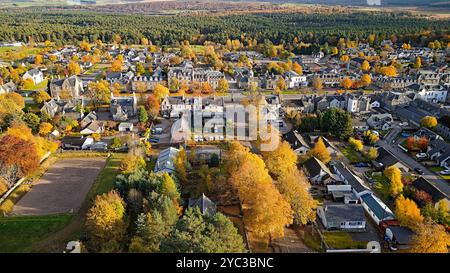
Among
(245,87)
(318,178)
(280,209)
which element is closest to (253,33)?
(245,87)

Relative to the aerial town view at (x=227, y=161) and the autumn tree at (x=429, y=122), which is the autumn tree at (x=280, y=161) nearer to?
the aerial town view at (x=227, y=161)

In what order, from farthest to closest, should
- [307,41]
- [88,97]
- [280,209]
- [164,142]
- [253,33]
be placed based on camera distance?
[253,33] → [307,41] → [88,97] → [164,142] → [280,209]

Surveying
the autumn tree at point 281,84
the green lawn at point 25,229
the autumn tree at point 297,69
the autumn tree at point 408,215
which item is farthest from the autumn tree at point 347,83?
the green lawn at point 25,229

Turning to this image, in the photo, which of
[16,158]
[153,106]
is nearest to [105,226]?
[16,158]

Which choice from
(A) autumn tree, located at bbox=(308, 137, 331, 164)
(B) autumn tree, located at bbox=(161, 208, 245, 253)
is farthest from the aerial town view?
(A) autumn tree, located at bbox=(308, 137, 331, 164)

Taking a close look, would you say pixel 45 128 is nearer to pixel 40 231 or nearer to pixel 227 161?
pixel 40 231

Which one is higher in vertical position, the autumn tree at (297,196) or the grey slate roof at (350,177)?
the autumn tree at (297,196)

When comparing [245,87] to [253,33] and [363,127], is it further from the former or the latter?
[253,33]
